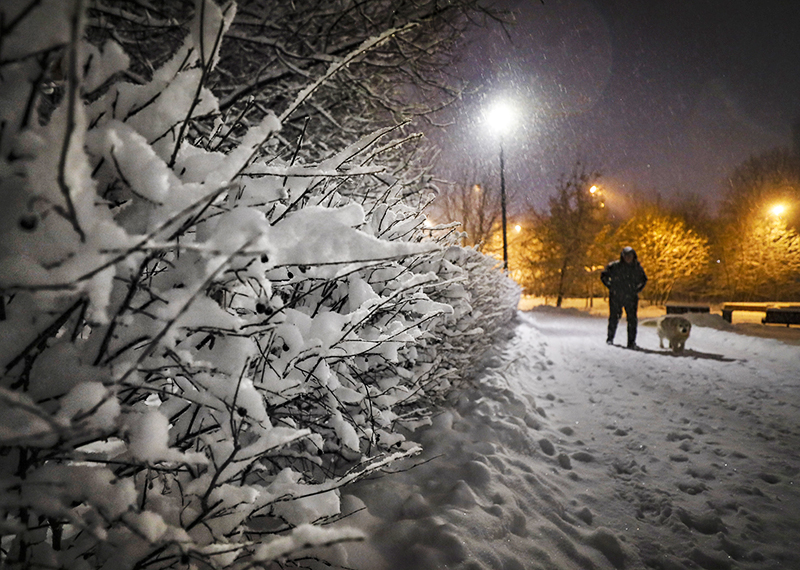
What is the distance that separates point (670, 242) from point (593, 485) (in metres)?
26.5

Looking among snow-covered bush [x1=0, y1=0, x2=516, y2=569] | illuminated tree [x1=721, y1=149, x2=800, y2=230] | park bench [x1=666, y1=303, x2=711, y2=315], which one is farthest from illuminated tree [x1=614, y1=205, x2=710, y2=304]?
snow-covered bush [x1=0, y1=0, x2=516, y2=569]

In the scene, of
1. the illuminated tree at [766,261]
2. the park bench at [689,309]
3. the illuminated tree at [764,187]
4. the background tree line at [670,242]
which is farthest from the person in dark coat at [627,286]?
the illuminated tree at [764,187]

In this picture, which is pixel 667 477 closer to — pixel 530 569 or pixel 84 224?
pixel 530 569

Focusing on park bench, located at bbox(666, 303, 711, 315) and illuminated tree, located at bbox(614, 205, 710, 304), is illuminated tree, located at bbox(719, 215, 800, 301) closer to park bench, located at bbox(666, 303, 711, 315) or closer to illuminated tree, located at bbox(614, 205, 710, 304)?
illuminated tree, located at bbox(614, 205, 710, 304)

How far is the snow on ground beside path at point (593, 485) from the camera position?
1773 millimetres

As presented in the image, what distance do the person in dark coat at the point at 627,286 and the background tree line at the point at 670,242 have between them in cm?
1268

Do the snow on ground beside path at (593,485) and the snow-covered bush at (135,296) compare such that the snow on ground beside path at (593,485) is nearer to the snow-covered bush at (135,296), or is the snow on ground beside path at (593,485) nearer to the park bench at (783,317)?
the snow-covered bush at (135,296)

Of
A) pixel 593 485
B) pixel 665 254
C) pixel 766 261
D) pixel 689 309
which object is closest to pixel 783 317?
pixel 689 309

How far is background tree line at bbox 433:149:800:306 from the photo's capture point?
22203 mm

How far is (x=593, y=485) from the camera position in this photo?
2.50 m

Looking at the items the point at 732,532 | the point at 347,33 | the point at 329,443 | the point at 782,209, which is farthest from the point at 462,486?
the point at 782,209

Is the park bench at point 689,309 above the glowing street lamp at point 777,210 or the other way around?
the other way around

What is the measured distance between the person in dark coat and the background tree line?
12680 mm

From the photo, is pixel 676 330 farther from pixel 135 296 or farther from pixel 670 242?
pixel 670 242
